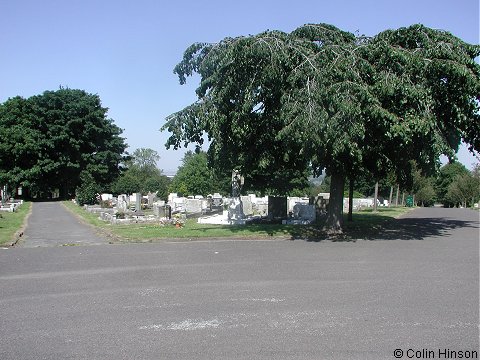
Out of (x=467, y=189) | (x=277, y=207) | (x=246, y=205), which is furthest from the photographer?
(x=467, y=189)

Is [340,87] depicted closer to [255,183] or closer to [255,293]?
[255,293]

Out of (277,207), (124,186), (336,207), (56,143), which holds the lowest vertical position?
(277,207)

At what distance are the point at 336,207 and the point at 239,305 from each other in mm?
12046

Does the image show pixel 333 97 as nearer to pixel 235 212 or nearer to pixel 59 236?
pixel 59 236

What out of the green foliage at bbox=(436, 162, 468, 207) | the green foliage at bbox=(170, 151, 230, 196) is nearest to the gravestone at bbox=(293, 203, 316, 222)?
the green foliage at bbox=(170, 151, 230, 196)

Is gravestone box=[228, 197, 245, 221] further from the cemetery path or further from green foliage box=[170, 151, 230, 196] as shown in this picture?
green foliage box=[170, 151, 230, 196]

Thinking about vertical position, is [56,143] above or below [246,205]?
above

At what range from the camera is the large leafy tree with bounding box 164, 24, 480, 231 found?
14242mm

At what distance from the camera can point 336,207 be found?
18.6 metres

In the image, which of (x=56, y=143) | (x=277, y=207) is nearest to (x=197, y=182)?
(x=56, y=143)

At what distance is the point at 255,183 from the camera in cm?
4000

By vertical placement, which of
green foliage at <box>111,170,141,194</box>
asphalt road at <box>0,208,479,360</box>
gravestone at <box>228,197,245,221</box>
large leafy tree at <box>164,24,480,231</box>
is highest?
large leafy tree at <box>164,24,480,231</box>

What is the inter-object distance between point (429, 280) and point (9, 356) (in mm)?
6902

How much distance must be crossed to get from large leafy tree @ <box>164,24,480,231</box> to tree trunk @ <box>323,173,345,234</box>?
4 cm
